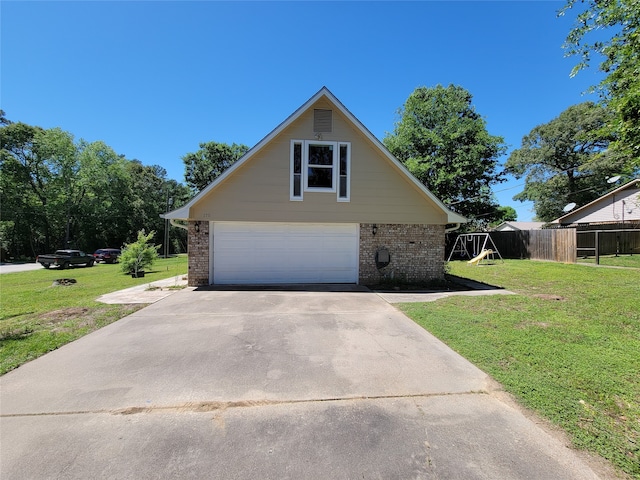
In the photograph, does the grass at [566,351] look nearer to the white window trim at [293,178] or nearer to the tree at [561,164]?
the white window trim at [293,178]

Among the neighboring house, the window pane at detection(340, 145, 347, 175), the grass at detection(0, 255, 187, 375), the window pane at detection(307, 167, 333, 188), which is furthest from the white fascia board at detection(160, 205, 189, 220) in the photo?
the neighboring house

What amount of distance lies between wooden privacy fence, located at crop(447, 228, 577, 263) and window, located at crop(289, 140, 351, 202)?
1504 centimetres

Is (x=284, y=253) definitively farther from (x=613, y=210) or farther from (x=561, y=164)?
(x=561, y=164)

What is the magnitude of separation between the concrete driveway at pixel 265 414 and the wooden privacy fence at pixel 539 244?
17516 millimetres

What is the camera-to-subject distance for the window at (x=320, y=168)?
9.67m

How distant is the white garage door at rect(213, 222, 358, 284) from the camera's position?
32.1ft

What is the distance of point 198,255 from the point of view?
9.65 m

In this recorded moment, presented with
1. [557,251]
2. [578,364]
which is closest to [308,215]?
[578,364]

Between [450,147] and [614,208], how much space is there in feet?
45.1

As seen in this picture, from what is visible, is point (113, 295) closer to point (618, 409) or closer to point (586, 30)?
point (618, 409)

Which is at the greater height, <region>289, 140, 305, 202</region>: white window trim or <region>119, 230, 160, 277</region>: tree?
<region>289, 140, 305, 202</region>: white window trim

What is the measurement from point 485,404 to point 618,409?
1208 mm

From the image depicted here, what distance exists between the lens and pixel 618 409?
277 cm

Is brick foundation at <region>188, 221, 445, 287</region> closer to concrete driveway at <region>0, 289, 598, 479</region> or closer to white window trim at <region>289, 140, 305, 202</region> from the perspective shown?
white window trim at <region>289, 140, 305, 202</region>
